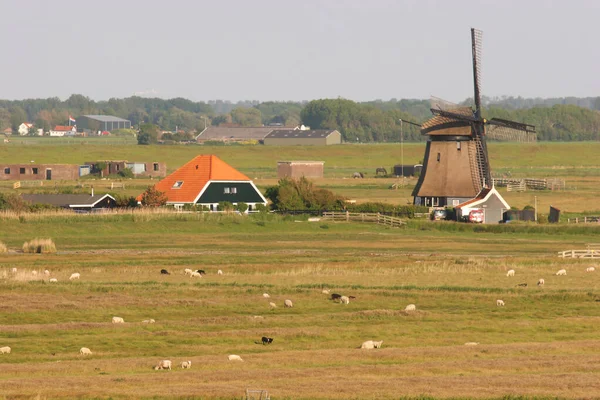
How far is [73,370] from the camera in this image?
31.8 m

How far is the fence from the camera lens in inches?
3438

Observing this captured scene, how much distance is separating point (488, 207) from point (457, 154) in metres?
8.07

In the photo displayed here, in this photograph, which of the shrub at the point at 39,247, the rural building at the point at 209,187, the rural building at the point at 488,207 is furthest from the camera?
the rural building at the point at 209,187

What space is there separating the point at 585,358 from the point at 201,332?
42.3 ft

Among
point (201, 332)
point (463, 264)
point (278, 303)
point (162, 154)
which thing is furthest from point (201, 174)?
point (162, 154)

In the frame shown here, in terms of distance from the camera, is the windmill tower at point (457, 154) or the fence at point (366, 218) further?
the windmill tower at point (457, 154)

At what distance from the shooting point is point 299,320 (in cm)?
4138

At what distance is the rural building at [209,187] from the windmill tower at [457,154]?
1517cm

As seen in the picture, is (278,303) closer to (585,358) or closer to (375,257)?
(585,358)

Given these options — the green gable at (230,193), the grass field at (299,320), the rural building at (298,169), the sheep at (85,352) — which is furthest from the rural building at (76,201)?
the rural building at (298,169)

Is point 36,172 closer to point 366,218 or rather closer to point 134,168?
point 134,168

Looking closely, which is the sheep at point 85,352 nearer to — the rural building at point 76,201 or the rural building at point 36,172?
the rural building at point 76,201

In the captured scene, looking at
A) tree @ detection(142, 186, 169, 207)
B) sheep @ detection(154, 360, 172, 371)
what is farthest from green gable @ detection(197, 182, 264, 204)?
sheep @ detection(154, 360, 172, 371)

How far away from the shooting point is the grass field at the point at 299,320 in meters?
29.6
